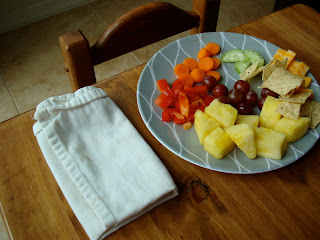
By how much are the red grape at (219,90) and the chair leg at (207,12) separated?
1.11 feet

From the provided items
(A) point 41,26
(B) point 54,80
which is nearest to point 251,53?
(B) point 54,80

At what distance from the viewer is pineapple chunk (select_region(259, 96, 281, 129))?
2.81 feet

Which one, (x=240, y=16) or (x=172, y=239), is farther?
(x=240, y=16)

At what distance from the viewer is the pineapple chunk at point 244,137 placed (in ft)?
2.56

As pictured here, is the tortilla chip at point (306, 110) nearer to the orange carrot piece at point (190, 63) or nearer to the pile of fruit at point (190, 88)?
the pile of fruit at point (190, 88)

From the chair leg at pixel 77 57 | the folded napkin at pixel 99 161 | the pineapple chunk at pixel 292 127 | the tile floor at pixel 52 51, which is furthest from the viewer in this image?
the tile floor at pixel 52 51

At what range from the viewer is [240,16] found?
2.68 m

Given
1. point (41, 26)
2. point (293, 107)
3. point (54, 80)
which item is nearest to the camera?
point (293, 107)

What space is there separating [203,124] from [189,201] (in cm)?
20

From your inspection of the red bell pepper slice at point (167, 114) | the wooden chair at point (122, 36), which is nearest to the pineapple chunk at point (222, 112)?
the red bell pepper slice at point (167, 114)

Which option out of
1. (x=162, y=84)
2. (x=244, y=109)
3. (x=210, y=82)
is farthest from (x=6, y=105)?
(x=244, y=109)

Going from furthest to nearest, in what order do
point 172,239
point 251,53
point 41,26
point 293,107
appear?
point 41,26 → point 251,53 → point 293,107 → point 172,239

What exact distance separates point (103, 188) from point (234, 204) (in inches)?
12.5

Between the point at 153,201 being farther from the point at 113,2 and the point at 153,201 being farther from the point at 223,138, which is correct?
the point at 113,2
